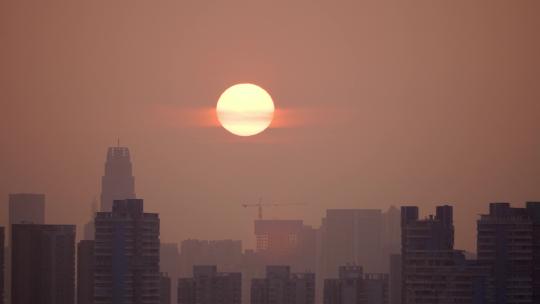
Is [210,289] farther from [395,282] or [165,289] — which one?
[395,282]

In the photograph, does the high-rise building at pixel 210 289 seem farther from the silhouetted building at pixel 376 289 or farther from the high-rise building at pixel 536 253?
the high-rise building at pixel 536 253

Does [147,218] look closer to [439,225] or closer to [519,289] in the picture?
[439,225]

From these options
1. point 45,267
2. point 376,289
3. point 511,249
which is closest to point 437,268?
point 511,249

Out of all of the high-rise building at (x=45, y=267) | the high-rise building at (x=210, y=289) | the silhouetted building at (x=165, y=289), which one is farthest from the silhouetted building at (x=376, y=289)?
the high-rise building at (x=45, y=267)

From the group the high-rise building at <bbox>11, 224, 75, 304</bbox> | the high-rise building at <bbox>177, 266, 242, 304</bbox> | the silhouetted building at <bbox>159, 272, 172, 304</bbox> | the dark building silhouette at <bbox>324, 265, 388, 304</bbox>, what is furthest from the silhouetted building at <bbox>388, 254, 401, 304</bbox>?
the high-rise building at <bbox>11, 224, 75, 304</bbox>

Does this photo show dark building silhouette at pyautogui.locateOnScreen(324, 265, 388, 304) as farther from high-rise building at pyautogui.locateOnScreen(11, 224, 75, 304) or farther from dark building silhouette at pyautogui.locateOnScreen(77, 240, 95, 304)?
high-rise building at pyautogui.locateOnScreen(11, 224, 75, 304)

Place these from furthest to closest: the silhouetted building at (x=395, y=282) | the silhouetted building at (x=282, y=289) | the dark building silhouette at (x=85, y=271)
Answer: the silhouetted building at (x=282, y=289) < the silhouetted building at (x=395, y=282) < the dark building silhouette at (x=85, y=271)

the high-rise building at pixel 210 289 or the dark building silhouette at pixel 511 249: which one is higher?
the dark building silhouette at pixel 511 249
